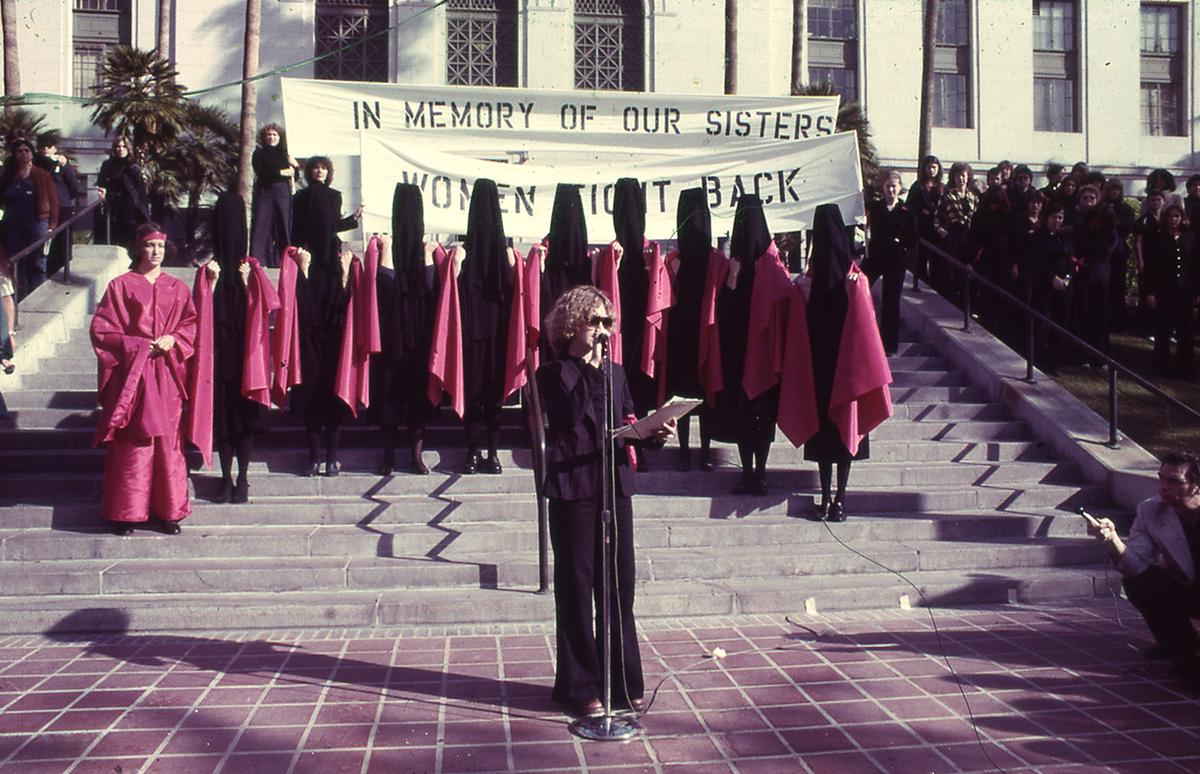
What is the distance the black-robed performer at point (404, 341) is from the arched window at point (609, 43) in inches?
685

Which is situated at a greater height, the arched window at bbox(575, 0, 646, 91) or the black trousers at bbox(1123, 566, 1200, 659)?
the arched window at bbox(575, 0, 646, 91)

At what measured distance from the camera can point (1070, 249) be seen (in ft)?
40.3

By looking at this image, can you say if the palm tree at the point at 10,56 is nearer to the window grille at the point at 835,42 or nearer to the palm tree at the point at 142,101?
the palm tree at the point at 142,101

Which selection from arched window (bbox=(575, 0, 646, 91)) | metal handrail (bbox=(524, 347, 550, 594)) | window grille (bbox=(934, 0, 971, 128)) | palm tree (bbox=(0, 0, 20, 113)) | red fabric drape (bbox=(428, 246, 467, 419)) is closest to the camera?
metal handrail (bbox=(524, 347, 550, 594))

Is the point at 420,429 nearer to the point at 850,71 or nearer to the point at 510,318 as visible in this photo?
the point at 510,318

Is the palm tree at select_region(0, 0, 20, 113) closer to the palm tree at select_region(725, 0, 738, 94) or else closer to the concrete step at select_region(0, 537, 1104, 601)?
the palm tree at select_region(725, 0, 738, 94)

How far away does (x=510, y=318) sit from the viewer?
923cm

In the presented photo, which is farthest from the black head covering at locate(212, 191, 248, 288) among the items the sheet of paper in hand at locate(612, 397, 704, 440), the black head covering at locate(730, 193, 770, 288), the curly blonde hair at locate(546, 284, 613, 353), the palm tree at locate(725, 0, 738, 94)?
the palm tree at locate(725, 0, 738, 94)

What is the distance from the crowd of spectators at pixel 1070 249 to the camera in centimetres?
1214

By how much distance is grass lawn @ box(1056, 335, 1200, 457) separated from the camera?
34.9ft

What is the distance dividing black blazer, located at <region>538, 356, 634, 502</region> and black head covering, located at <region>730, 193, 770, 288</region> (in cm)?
394

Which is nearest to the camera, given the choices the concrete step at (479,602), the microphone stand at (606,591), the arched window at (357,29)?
the microphone stand at (606,591)

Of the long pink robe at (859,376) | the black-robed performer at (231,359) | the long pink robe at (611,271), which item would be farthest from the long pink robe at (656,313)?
the black-robed performer at (231,359)

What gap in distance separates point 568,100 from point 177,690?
561 cm
